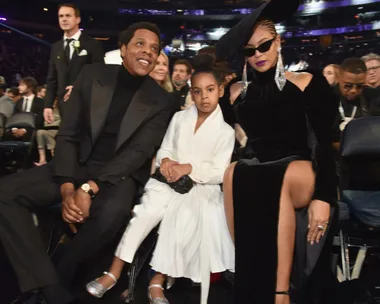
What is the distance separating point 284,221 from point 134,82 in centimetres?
135

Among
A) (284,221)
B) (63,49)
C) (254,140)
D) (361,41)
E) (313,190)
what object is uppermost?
(361,41)

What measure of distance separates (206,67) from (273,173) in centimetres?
111

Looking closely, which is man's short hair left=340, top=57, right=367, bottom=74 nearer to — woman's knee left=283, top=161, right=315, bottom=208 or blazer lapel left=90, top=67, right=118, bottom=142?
woman's knee left=283, top=161, right=315, bottom=208

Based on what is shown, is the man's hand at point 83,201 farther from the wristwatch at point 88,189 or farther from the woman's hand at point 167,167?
the woman's hand at point 167,167

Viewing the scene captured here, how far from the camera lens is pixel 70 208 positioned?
2463mm

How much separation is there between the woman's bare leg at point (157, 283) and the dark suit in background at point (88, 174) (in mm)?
388

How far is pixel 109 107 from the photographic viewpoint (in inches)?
109

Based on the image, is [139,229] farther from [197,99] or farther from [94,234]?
[197,99]

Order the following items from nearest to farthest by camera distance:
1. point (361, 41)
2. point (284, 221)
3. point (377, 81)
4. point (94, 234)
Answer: point (284, 221), point (94, 234), point (377, 81), point (361, 41)

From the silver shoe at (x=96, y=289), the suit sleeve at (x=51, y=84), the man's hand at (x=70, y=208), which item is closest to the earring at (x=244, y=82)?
the man's hand at (x=70, y=208)

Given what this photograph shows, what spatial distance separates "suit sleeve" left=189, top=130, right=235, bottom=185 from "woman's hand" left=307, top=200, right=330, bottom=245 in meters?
0.66

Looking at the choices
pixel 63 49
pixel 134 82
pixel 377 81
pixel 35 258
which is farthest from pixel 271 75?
pixel 377 81

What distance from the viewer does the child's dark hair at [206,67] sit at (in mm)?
2822

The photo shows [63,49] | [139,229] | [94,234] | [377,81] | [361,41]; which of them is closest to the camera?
[94,234]
